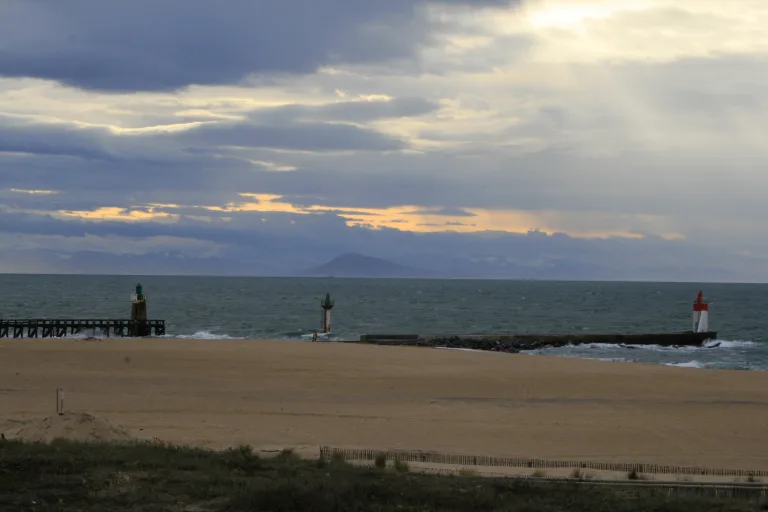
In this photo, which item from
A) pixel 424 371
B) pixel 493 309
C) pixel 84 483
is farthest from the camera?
pixel 493 309

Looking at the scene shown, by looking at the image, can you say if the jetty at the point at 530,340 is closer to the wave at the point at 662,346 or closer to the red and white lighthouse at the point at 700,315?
the red and white lighthouse at the point at 700,315

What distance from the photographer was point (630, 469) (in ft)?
48.3

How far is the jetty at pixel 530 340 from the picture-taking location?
49.0 meters

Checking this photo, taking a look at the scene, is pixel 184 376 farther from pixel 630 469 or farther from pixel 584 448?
pixel 630 469

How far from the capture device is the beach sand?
18.7 meters

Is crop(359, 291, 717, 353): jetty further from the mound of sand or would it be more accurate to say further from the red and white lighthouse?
the mound of sand

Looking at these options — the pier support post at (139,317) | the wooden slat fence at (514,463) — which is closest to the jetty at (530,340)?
the pier support post at (139,317)

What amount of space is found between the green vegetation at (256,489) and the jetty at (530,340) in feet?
115

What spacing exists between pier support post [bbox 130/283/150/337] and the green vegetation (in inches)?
1708

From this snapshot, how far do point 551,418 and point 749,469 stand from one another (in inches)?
242

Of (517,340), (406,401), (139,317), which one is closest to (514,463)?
(406,401)

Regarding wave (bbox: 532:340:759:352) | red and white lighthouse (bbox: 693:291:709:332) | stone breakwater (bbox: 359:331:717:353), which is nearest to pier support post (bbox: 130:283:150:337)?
stone breakwater (bbox: 359:331:717:353)

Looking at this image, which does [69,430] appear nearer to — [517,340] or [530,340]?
[517,340]

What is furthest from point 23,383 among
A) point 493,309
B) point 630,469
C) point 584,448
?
point 493,309
